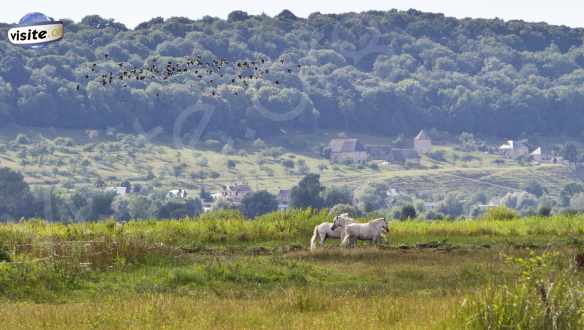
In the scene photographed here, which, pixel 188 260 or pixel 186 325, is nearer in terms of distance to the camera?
pixel 186 325

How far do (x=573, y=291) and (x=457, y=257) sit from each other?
61.6 ft

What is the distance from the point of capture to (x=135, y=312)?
21.0m

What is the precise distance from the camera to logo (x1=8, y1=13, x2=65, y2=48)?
4566 centimetres

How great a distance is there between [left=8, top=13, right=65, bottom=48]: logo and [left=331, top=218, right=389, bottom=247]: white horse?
1410cm

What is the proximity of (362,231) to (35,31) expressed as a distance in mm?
18787

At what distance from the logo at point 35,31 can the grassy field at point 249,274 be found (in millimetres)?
7227

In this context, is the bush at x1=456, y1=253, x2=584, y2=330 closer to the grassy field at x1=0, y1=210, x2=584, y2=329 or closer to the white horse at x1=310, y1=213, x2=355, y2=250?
the grassy field at x1=0, y1=210, x2=584, y2=329

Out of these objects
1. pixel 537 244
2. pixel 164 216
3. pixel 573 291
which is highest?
pixel 573 291

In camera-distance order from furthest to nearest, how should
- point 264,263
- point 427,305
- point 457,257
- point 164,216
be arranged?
point 164,216
point 457,257
point 264,263
point 427,305

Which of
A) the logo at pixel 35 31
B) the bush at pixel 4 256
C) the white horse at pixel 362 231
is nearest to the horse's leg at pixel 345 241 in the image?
the white horse at pixel 362 231

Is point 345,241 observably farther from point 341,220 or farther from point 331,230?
point 341,220

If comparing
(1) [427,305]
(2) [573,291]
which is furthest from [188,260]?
(2) [573,291]

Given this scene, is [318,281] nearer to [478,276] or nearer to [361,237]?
[478,276]

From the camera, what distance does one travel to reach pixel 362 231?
38.8 m
